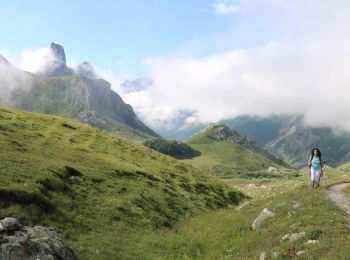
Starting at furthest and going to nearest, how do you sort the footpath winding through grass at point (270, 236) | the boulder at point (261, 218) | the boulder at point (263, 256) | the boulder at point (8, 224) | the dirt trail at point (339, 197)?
the dirt trail at point (339, 197) < the boulder at point (261, 218) < the boulder at point (263, 256) < the footpath winding through grass at point (270, 236) < the boulder at point (8, 224)

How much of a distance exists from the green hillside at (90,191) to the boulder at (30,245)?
2610 mm

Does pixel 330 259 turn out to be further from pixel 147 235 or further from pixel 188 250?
pixel 147 235

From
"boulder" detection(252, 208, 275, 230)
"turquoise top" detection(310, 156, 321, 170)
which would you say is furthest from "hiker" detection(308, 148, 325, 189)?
"boulder" detection(252, 208, 275, 230)

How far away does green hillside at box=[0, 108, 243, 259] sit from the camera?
101 feet

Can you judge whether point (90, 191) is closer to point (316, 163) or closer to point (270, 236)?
point (270, 236)

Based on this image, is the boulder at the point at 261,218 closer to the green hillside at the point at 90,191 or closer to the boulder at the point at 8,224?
the green hillside at the point at 90,191

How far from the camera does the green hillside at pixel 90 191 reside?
30.7 meters

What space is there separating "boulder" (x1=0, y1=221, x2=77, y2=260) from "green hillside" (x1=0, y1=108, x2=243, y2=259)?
2610 millimetres

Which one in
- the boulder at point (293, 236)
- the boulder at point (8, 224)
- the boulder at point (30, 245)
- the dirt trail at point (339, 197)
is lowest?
the boulder at point (30, 245)

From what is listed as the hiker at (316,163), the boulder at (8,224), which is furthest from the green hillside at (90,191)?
the hiker at (316,163)

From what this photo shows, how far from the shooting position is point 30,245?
73.4 ft

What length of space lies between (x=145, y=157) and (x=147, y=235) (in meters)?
43.7

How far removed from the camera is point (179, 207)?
164 ft

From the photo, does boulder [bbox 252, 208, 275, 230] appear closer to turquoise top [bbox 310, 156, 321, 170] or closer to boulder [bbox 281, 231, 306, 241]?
boulder [bbox 281, 231, 306, 241]
